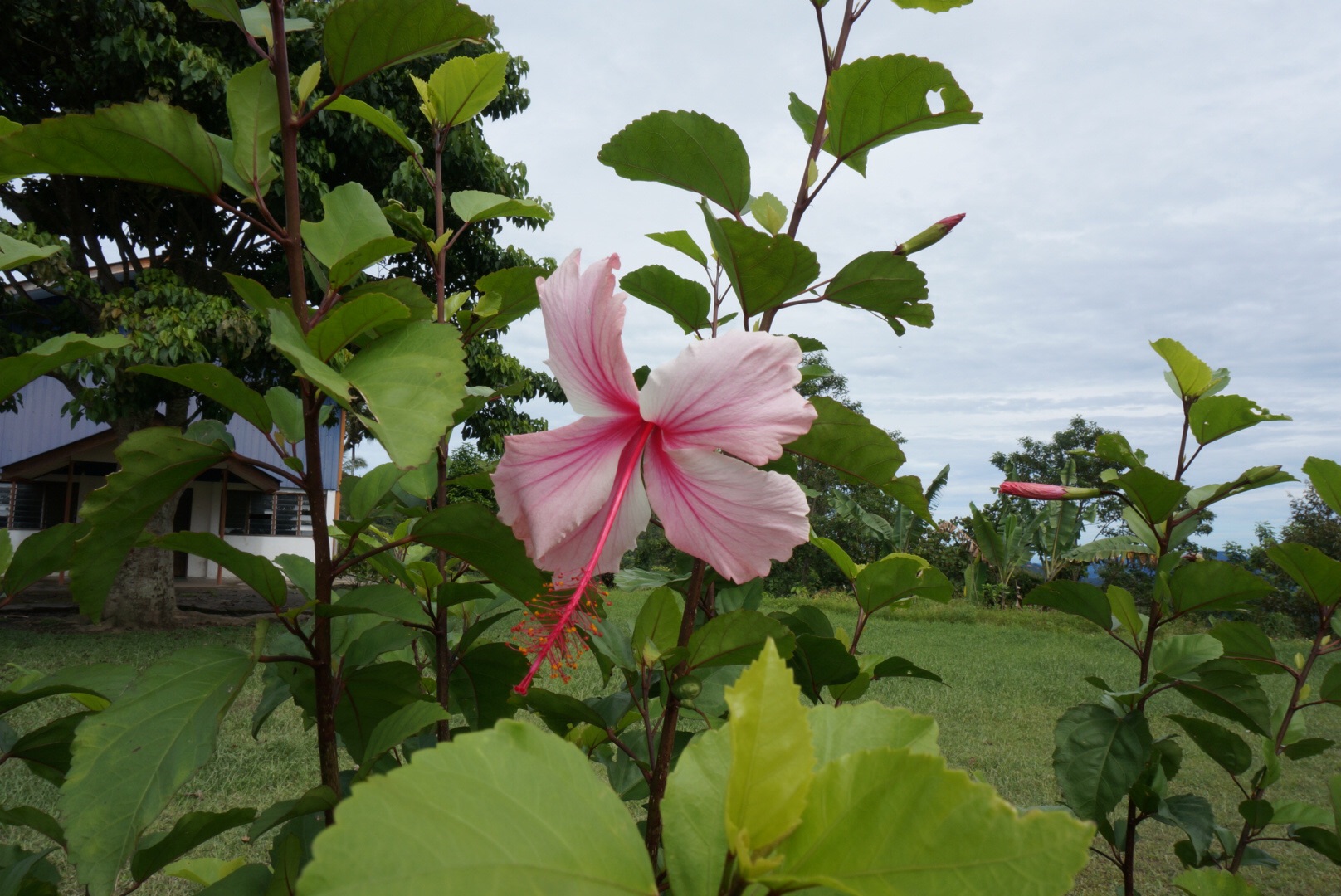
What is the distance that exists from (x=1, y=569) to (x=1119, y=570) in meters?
17.8

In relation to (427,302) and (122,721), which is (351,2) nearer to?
(427,302)

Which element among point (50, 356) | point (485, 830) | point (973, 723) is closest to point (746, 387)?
point (485, 830)

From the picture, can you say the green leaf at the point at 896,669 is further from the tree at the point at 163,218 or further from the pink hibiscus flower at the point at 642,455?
the tree at the point at 163,218

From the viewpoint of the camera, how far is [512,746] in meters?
0.38

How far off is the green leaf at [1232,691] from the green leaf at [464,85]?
138 centimetres

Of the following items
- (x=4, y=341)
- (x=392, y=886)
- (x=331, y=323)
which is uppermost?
(x=4, y=341)

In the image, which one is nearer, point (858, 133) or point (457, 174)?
point (858, 133)

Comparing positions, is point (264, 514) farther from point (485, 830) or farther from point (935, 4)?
point (485, 830)

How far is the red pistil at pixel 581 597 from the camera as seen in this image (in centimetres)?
59

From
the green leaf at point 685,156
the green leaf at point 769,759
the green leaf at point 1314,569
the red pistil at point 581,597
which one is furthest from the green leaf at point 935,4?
the green leaf at point 1314,569

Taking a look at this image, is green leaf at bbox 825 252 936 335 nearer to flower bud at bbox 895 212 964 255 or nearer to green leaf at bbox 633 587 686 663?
flower bud at bbox 895 212 964 255

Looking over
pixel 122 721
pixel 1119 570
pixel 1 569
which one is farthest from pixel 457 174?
pixel 1119 570

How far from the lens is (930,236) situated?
2.88ft

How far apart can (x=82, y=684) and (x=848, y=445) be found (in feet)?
2.81
